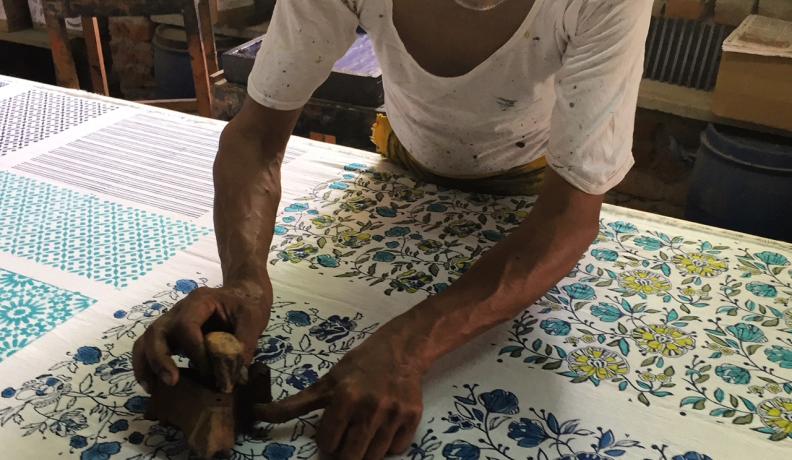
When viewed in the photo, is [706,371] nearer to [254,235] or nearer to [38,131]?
[254,235]

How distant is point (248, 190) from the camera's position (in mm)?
1073

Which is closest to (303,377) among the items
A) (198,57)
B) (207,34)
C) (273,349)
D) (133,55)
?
(273,349)

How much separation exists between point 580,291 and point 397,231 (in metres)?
0.30

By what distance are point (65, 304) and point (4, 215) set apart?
12.4 inches

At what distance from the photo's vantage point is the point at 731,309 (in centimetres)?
101

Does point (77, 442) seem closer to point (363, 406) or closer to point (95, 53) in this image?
point (363, 406)

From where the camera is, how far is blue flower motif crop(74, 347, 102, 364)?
2.91ft

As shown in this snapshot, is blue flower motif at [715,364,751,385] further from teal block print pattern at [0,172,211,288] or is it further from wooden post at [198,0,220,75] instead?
wooden post at [198,0,220,75]

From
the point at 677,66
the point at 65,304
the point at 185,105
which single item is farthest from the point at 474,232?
the point at 677,66

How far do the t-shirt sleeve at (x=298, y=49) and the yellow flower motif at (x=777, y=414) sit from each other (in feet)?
2.48

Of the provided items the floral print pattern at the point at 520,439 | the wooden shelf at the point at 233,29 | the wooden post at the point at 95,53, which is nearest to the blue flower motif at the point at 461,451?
the floral print pattern at the point at 520,439

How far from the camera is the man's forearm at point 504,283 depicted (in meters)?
0.85

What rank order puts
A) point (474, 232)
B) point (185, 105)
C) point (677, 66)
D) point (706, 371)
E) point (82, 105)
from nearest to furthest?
point (706, 371) < point (474, 232) < point (82, 105) < point (185, 105) < point (677, 66)

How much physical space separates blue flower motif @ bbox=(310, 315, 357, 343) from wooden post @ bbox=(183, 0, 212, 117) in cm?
138
